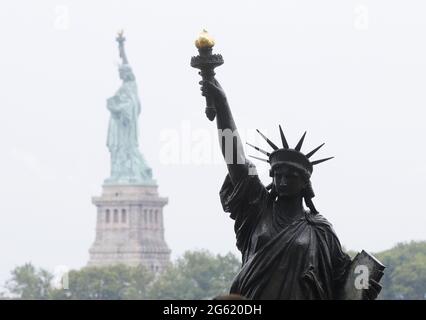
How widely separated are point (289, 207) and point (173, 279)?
15294 cm

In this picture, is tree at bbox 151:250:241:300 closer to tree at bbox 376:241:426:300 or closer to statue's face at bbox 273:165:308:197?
tree at bbox 376:241:426:300

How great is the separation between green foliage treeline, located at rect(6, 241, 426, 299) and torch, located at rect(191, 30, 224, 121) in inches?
5142

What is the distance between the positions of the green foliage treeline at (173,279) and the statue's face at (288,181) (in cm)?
13045

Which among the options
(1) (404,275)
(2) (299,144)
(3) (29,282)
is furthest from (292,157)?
(3) (29,282)

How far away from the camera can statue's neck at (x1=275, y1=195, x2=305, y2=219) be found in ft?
57.5

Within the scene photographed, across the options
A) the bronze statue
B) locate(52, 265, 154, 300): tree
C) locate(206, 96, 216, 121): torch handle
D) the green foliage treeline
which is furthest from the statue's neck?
locate(52, 265, 154, 300): tree

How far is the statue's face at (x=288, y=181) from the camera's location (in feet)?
56.9

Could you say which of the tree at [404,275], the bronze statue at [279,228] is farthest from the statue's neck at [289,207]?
the tree at [404,275]

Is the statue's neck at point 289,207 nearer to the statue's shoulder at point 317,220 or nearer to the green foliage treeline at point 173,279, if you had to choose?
the statue's shoulder at point 317,220

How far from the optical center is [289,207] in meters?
17.6

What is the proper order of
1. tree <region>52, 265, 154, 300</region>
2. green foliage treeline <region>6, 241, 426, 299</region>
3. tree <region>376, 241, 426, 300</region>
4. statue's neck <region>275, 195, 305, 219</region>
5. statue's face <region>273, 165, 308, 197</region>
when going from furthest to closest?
tree <region>52, 265, 154, 300</region>, green foliage treeline <region>6, 241, 426, 299</region>, tree <region>376, 241, 426, 300</region>, statue's neck <region>275, 195, 305, 219</region>, statue's face <region>273, 165, 308, 197</region>
